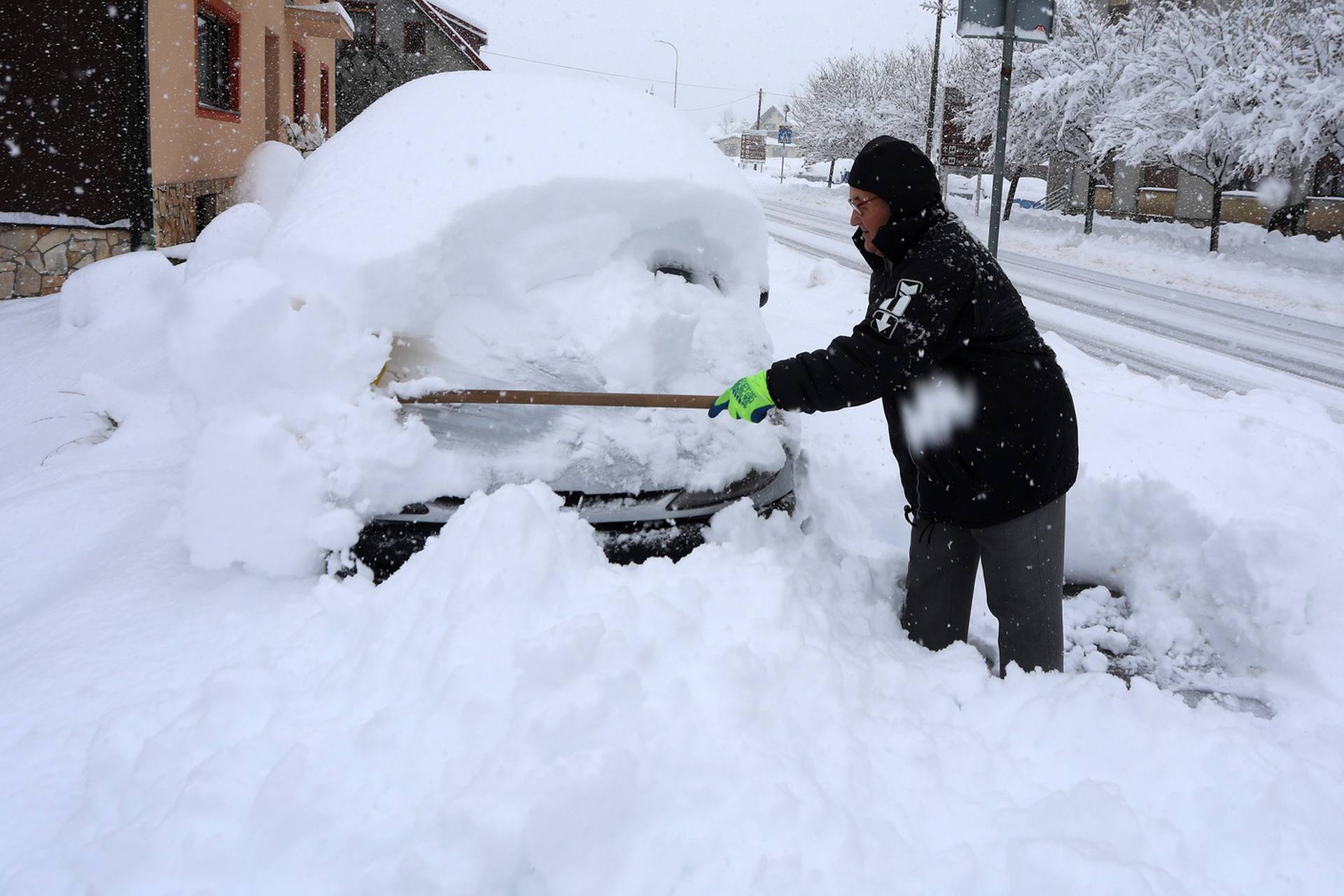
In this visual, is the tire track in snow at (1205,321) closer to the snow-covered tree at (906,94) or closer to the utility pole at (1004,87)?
the utility pole at (1004,87)

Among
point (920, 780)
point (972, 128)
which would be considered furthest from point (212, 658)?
point (972, 128)

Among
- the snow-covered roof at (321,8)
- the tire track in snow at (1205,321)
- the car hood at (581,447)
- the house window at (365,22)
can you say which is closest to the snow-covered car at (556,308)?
the car hood at (581,447)

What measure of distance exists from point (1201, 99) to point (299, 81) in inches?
665

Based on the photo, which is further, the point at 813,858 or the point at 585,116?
the point at 585,116

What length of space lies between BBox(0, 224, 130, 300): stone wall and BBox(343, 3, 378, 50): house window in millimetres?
21469

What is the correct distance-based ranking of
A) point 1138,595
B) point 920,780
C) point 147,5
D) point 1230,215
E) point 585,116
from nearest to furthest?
point 920,780, point 585,116, point 1138,595, point 147,5, point 1230,215

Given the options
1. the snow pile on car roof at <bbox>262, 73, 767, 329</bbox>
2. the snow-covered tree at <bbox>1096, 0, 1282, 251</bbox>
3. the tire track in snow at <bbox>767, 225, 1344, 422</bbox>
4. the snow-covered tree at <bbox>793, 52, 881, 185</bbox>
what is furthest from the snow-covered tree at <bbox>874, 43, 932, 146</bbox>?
the snow pile on car roof at <bbox>262, 73, 767, 329</bbox>

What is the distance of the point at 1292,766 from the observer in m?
1.89

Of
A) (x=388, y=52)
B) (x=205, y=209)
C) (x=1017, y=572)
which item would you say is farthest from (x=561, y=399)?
(x=388, y=52)

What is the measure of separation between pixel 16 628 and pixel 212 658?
63 centimetres

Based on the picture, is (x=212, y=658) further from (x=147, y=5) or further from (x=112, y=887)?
(x=147, y=5)

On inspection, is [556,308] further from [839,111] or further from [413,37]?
[839,111]

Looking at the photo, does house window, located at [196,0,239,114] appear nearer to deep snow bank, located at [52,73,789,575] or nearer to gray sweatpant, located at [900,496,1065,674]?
deep snow bank, located at [52,73,789,575]

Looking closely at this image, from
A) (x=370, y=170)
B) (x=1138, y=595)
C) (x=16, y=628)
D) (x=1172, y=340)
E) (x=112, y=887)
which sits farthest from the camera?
(x=1172, y=340)
